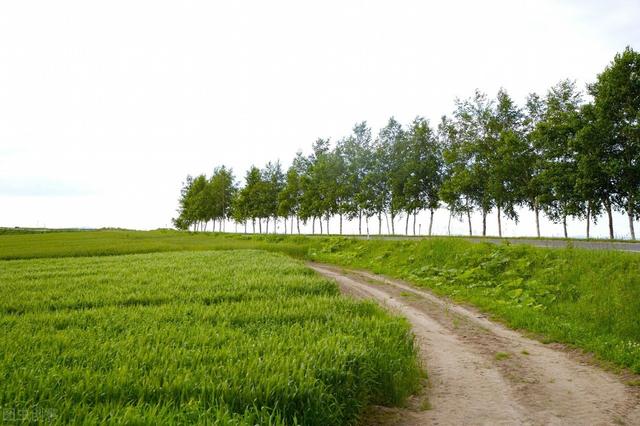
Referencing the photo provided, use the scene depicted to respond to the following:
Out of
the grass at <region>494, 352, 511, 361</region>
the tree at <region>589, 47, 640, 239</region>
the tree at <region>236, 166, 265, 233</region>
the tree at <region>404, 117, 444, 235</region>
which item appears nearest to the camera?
the grass at <region>494, 352, 511, 361</region>

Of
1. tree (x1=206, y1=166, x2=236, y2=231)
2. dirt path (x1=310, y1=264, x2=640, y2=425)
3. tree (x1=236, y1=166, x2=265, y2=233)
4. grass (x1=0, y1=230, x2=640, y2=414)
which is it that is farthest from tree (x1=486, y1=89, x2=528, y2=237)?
tree (x1=206, y1=166, x2=236, y2=231)

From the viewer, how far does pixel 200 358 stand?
19.1ft

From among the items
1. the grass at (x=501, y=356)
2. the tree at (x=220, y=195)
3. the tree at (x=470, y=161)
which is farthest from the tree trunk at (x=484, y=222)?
the tree at (x=220, y=195)

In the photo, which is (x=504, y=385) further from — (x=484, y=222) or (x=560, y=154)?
(x=484, y=222)

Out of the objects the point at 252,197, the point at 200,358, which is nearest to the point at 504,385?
the point at 200,358

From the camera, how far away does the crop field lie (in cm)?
458

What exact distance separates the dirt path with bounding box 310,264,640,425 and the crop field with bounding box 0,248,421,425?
2.39ft

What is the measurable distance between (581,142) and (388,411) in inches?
1356

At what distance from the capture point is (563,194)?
117ft

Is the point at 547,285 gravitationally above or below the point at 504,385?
above

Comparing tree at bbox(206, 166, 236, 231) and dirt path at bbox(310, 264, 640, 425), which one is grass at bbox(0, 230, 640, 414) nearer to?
dirt path at bbox(310, 264, 640, 425)

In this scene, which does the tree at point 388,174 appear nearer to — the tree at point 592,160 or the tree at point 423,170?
the tree at point 423,170

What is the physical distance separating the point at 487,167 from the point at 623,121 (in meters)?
15.4

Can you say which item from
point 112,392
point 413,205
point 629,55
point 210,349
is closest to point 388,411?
point 210,349
